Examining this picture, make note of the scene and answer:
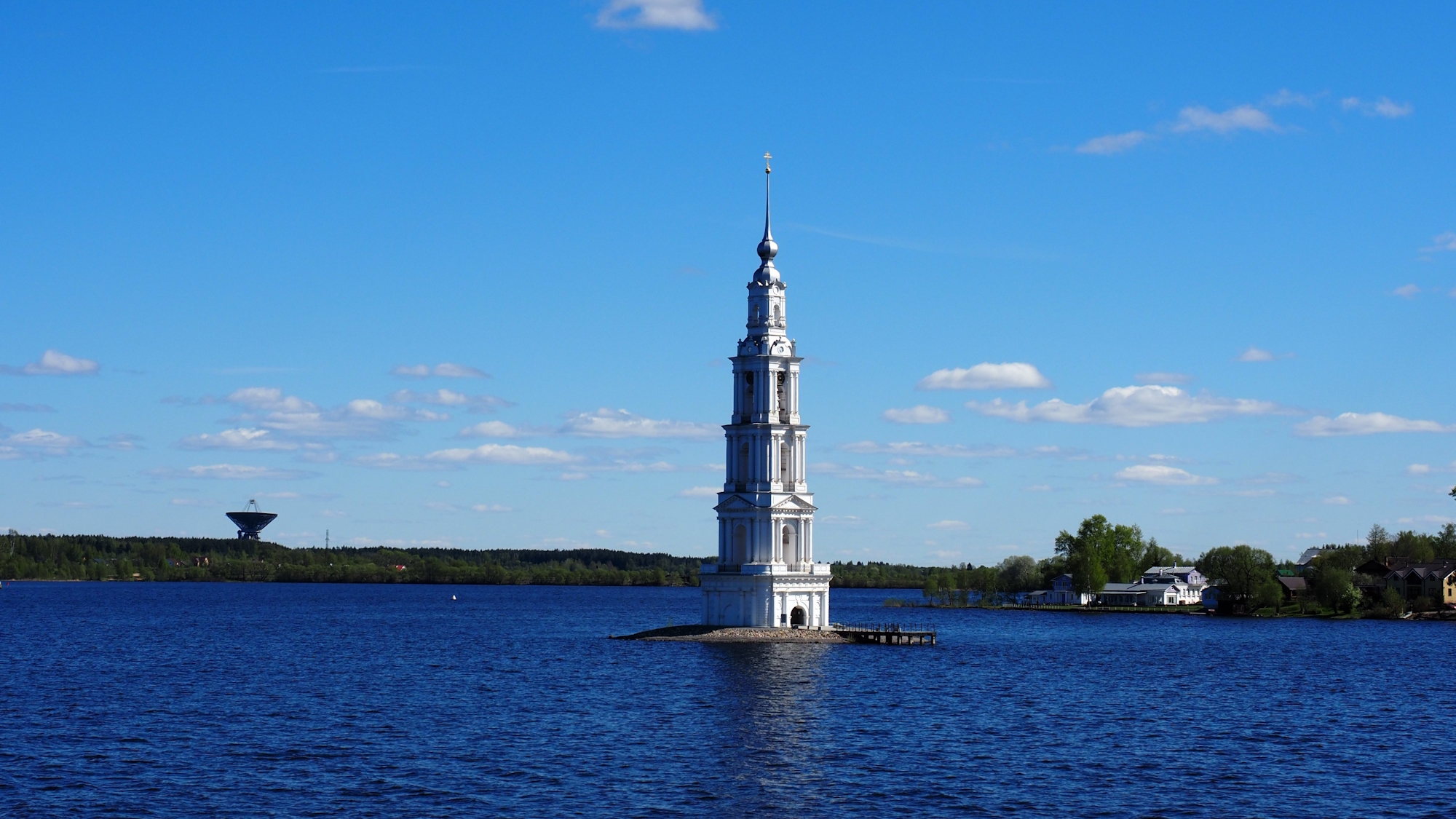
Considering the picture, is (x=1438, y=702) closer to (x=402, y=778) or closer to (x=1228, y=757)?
(x=1228, y=757)

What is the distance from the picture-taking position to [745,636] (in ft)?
348

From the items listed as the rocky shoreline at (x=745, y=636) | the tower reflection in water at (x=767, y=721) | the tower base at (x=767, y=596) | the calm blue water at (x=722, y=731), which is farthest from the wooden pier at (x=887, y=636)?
the tower reflection in water at (x=767, y=721)

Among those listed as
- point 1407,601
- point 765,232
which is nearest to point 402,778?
point 765,232

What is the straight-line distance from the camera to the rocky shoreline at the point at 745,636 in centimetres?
10588

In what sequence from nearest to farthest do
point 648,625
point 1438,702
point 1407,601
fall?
point 1438,702, point 648,625, point 1407,601

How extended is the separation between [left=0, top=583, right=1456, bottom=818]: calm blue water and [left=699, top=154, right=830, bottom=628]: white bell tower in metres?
4.99

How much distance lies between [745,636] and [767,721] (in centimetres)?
3955

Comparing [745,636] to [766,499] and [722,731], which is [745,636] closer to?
[766,499]

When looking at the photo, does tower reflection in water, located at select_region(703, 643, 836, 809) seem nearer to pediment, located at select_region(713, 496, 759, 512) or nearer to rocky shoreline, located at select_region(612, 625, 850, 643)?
rocky shoreline, located at select_region(612, 625, 850, 643)

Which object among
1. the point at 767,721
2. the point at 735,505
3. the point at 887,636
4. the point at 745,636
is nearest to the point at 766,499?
the point at 735,505

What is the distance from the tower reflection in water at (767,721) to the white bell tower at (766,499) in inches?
275

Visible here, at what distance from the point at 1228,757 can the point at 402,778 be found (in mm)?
29300

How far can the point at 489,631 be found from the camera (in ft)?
475

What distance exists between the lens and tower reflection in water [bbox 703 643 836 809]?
170ft
